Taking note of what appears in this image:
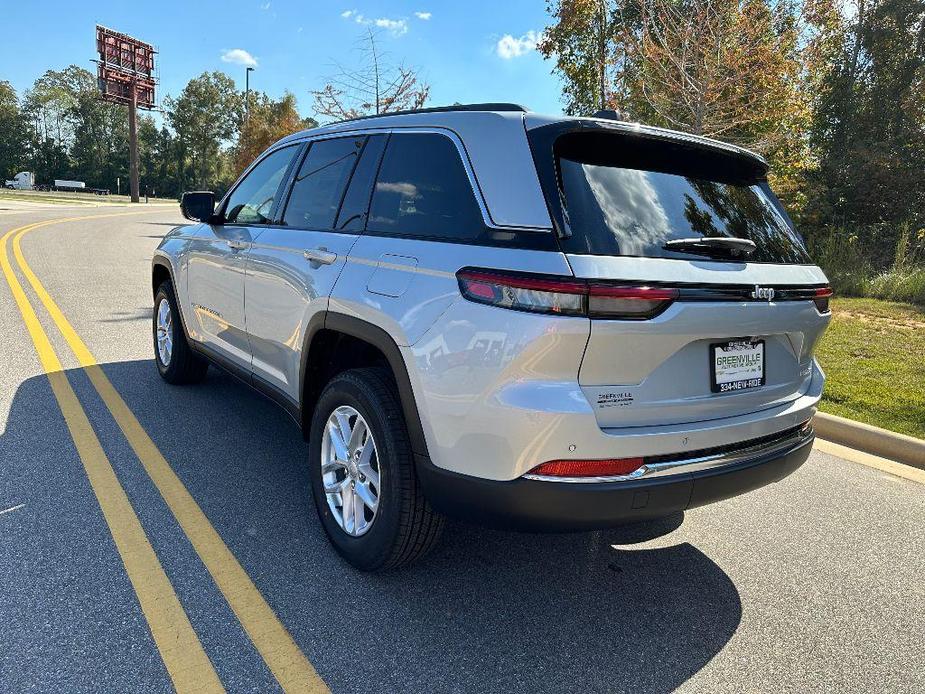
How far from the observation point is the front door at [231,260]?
13.5 ft

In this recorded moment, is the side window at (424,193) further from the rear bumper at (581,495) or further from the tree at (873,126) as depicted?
the tree at (873,126)

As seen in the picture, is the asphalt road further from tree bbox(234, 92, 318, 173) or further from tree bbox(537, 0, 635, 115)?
tree bbox(234, 92, 318, 173)

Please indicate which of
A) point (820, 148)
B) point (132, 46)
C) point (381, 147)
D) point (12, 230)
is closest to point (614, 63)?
point (820, 148)

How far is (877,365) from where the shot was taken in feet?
21.9

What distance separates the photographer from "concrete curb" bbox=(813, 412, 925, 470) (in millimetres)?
4602

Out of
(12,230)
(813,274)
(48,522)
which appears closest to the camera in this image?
(813,274)

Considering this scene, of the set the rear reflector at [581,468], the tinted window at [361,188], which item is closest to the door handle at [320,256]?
the tinted window at [361,188]

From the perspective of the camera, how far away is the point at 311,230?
3486mm

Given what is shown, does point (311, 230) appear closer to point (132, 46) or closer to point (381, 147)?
point (381, 147)

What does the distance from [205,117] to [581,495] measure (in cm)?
9705

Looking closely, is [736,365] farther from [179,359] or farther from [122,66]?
[122,66]

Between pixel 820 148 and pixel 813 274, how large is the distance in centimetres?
1753

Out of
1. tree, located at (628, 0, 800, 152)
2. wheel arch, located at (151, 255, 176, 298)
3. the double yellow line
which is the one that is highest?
tree, located at (628, 0, 800, 152)

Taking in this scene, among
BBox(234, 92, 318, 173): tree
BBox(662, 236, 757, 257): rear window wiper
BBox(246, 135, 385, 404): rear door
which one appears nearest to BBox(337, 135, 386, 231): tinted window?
BBox(246, 135, 385, 404): rear door
